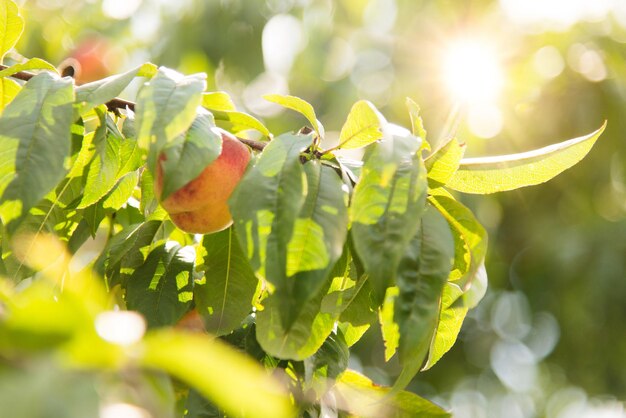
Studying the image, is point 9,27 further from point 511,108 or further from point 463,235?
point 511,108

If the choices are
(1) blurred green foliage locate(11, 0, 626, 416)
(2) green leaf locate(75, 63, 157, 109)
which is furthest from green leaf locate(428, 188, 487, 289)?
(1) blurred green foliage locate(11, 0, 626, 416)

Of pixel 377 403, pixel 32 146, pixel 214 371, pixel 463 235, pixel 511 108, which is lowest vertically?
pixel 511 108

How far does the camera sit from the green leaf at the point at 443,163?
86 cm

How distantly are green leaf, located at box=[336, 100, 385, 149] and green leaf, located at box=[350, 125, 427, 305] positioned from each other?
0.10m

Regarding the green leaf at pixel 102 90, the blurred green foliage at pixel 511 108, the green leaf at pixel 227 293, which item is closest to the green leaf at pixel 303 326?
the green leaf at pixel 227 293

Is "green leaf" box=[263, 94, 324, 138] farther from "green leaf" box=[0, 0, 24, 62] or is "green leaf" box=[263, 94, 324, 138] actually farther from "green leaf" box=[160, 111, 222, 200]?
"green leaf" box=[0, 0, 24, 62]

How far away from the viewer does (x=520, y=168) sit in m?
0.92

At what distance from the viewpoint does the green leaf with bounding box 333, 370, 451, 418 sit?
972 mm

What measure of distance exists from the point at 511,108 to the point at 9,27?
2.73 metres

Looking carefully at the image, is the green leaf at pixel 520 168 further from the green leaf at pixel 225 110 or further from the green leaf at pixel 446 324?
the green leaf at pixel 225 110

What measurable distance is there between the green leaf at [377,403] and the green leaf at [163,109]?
0.39 meters

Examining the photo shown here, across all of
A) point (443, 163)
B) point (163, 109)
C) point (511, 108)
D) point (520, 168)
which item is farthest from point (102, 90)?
point (511, 108)

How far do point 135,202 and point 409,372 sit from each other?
557 mm

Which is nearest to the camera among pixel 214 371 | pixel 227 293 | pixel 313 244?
pixel 214 371
